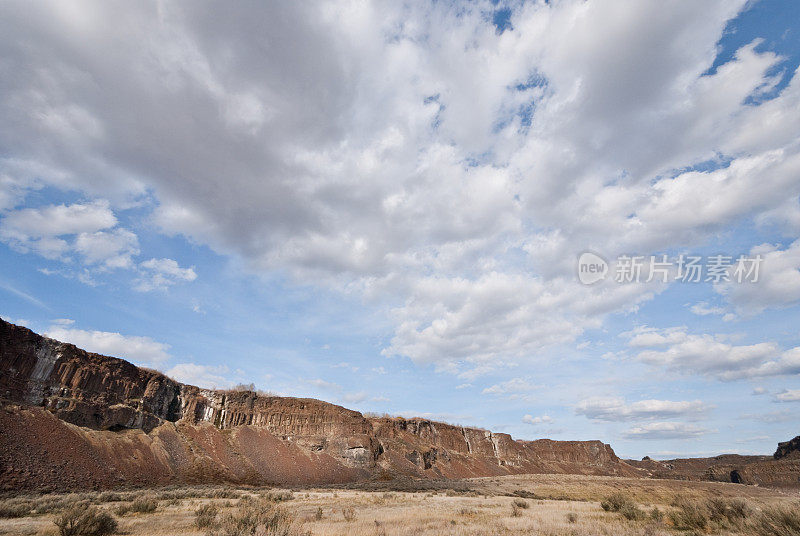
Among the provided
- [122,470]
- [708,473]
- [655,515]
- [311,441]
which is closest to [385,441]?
[311,441]

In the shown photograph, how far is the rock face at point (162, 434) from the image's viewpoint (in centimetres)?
4356

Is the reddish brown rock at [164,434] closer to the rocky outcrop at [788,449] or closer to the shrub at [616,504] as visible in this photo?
the rocky outcrop at [788,449]

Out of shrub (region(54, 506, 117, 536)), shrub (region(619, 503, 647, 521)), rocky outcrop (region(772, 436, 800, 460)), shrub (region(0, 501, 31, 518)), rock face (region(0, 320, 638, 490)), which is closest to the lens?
shrub (region(54, 506, 117, 536))

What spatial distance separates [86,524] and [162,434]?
64.5 metres

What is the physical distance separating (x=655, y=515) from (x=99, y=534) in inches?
940

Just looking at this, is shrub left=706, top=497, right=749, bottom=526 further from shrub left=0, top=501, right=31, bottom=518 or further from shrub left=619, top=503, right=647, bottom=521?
shrub left=0, top=501, right=31, bottom=518

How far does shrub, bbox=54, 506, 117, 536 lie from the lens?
13.0m

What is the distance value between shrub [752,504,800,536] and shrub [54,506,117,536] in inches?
910

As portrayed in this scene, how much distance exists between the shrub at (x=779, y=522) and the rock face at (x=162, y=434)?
55.0m

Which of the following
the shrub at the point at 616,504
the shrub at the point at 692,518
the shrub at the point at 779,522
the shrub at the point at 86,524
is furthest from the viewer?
the shrub at the point at 616,504

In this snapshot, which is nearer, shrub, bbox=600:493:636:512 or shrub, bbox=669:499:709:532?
shrub, bbox=669:499:709:532

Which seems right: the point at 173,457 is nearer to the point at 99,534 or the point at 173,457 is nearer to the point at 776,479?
the point at 99,534

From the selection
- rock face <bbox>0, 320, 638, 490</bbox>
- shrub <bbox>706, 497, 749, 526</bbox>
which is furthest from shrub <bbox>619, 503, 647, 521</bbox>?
rock face <bbox>0, 320, 638, 490</bbox>

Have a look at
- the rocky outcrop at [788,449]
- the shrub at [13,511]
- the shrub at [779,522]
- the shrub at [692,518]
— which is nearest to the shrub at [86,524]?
the shrub at [13,511]
